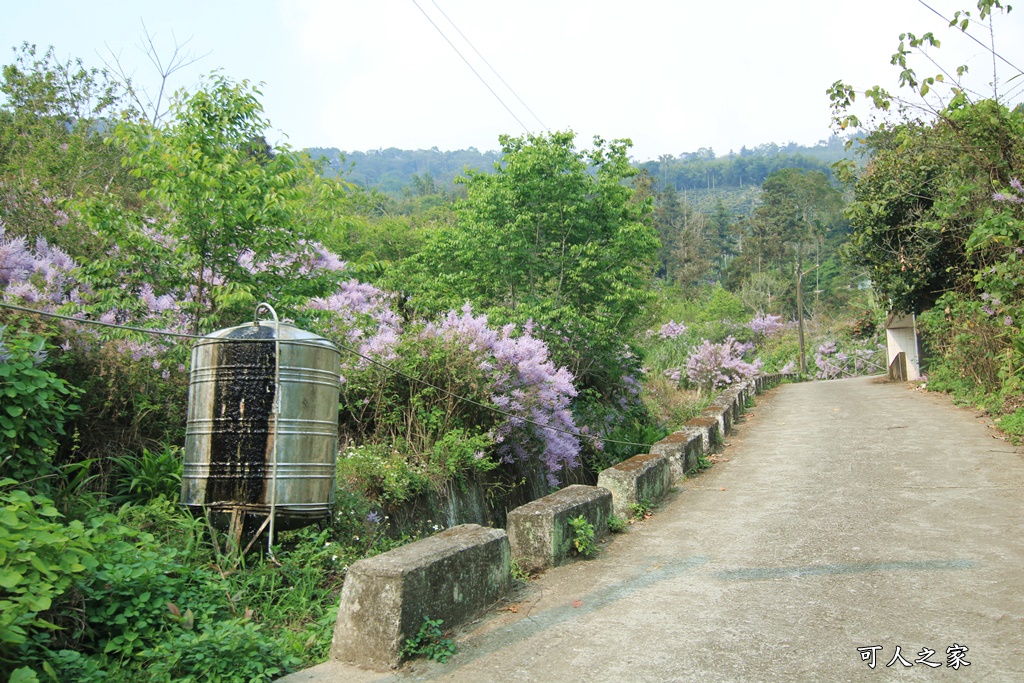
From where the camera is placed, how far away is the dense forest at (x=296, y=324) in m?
4.39

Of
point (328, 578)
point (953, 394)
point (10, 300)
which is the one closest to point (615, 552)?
point (328, 578)

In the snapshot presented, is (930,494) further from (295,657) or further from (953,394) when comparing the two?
(953,394)

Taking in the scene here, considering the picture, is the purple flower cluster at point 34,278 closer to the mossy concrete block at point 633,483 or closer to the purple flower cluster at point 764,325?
the mossy concrete block at point 633,483

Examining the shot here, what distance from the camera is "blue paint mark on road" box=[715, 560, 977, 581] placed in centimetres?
559

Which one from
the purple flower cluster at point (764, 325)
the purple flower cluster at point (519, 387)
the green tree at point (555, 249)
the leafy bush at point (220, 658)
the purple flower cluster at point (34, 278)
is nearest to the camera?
the leafy bush at point (220, 658)

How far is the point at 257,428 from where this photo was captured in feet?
18.4

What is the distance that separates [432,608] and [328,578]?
1659 mm

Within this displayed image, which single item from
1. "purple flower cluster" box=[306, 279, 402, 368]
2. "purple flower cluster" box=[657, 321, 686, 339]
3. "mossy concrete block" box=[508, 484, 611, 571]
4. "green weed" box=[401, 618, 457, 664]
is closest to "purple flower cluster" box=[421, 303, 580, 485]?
"purple flower cluster" box=[306, 279, 402, 368]

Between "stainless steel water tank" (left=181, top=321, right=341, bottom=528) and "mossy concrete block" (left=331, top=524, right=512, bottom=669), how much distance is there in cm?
133

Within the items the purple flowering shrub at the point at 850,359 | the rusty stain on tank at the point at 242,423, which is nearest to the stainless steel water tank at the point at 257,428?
the rusty stain on tank at the point at 242,423

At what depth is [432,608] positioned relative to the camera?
4391 millimetres

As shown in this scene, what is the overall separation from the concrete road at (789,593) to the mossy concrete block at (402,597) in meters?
0.12

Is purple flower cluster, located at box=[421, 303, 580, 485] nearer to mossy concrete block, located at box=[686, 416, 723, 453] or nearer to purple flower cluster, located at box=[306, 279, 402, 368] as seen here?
purple flower cluster, located at box=[306, 279, 402, 368]

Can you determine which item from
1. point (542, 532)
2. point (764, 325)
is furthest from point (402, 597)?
point (764, 325)
